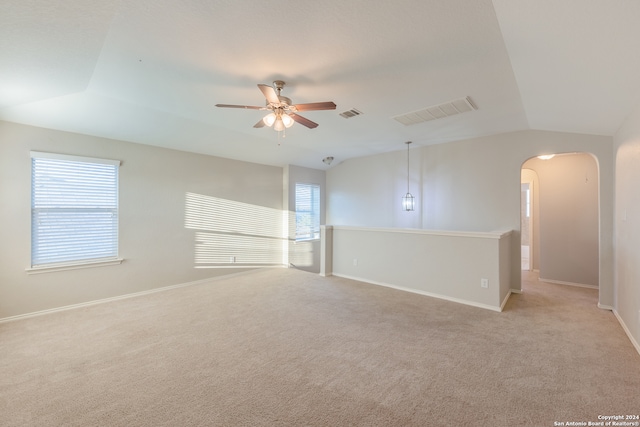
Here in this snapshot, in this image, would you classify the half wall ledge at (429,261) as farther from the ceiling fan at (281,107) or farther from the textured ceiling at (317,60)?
the ceiling fan at (281,107)

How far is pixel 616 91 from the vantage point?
247 centimetres

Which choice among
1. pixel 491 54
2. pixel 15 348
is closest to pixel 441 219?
pixel 491 54

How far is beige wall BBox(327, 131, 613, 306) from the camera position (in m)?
3.76

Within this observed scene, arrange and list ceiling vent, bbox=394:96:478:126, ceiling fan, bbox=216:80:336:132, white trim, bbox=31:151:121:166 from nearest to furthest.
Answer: ceiling fan, bbox=216:80:336:132 < ceiling vent, bbox=394:96:478:126 < white trim, bbox=31:151:121:166

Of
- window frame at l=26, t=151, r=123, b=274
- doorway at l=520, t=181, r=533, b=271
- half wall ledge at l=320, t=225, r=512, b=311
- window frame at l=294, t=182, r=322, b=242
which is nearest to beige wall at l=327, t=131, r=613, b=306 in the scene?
half wall ledge at l=320, t=225, r=512, b=311

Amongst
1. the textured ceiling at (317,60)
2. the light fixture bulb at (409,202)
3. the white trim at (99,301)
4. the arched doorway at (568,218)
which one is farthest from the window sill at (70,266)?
the arched doorway at (568,218)

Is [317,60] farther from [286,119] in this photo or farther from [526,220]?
[526,220]

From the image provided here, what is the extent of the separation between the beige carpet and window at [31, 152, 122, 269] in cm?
78

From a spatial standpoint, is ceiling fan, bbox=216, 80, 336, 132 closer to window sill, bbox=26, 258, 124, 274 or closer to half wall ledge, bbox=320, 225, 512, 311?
half wall ledge, bbox=320, 225, 512, 311

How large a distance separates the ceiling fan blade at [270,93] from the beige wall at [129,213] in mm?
2611

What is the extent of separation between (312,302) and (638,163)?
3.94 meters

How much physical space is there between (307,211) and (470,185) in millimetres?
3736

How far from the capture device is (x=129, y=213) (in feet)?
13.9

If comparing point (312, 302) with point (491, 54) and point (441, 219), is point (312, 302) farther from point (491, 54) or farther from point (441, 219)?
point (491, 54)
